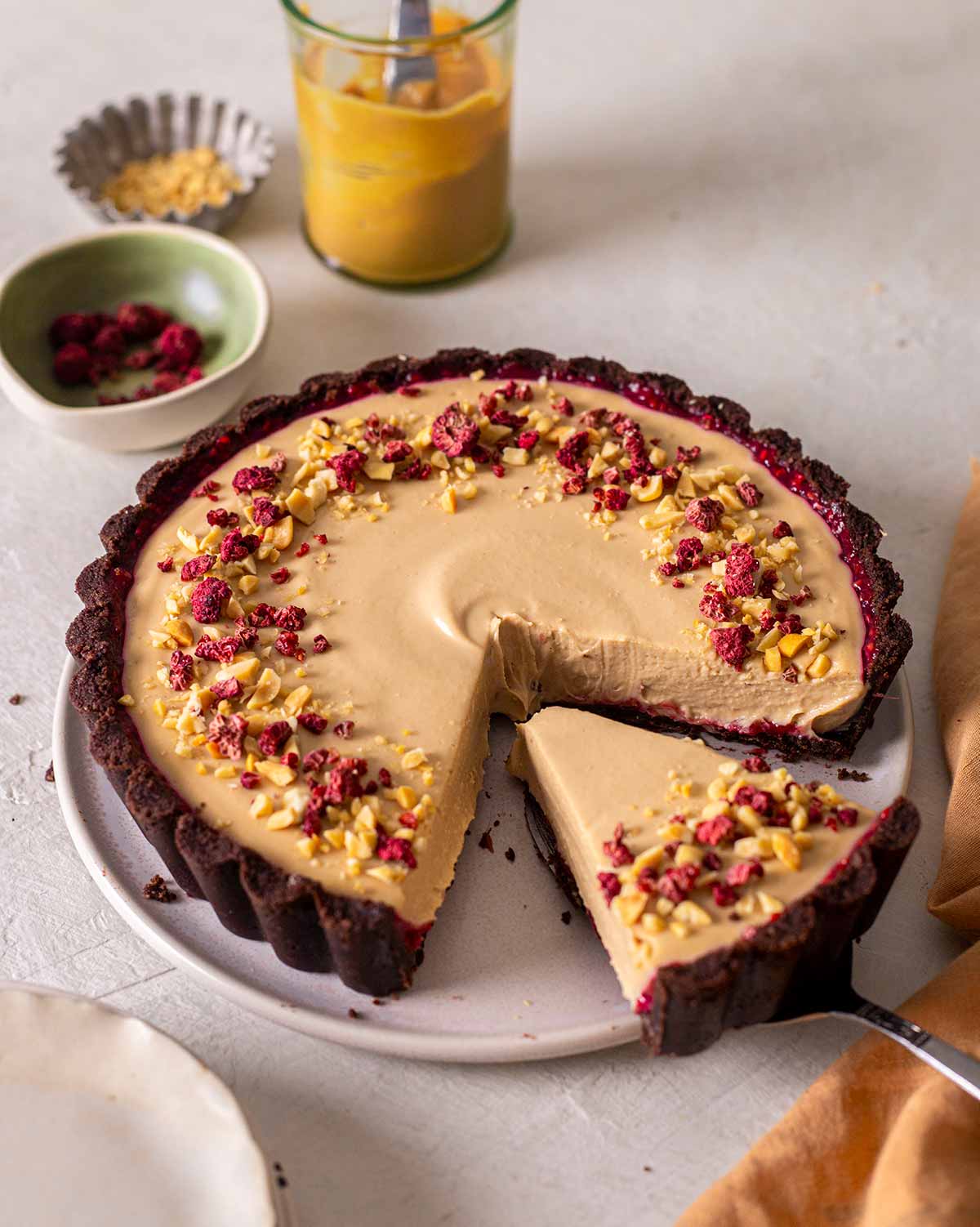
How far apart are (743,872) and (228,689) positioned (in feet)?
3.46

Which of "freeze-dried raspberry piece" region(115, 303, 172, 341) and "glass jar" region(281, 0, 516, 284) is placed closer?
"glass jar" region(281, 0, 516, 284)

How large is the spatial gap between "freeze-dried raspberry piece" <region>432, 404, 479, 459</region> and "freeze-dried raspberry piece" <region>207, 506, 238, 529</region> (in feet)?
1.63

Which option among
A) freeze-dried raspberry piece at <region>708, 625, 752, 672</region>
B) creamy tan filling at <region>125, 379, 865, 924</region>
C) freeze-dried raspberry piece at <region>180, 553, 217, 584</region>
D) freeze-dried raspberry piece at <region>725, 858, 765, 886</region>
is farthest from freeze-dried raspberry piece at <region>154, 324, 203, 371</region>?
freeze-dried raspberry piece at <region>725, 858, 765, 886</region>

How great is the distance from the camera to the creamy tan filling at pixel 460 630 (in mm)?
Answer: 2723

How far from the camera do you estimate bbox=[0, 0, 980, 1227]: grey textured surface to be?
8.28 ft

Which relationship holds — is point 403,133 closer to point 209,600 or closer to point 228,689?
point 209,600

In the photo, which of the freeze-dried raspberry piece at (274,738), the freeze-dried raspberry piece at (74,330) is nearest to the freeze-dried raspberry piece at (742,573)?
the freeze-dried raspberry piece at (274,738)

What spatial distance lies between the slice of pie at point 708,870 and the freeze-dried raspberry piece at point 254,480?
91 centimetres

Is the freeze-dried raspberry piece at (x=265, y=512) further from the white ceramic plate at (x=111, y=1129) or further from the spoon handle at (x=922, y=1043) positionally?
the spoon handle at (x=922, y=1043)

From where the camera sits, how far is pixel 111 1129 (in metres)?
2.39

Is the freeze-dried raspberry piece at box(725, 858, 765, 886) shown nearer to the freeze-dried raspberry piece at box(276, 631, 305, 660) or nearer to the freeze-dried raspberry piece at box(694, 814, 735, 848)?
the freeze-dried raspberry piece at box(694, 814, 735, 848)

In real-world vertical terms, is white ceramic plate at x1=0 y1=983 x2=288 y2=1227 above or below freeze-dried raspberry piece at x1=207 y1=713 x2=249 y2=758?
below

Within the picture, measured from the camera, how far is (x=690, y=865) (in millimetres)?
2488

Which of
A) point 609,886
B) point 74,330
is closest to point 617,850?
point 609,886
